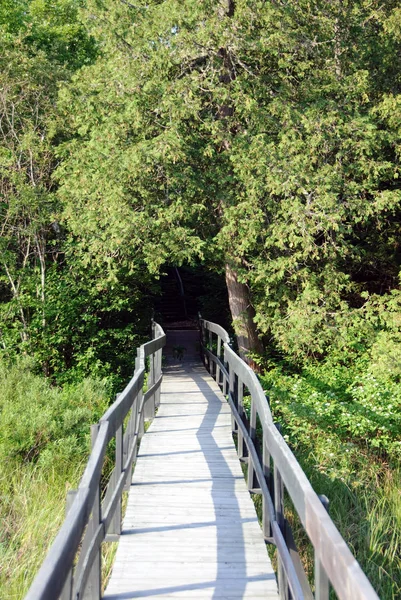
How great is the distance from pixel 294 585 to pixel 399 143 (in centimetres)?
1108

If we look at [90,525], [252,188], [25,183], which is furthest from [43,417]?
[90,525]

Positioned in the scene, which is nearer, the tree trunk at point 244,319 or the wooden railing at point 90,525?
the wooden railing at point 90,525

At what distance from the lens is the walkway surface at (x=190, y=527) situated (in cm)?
377

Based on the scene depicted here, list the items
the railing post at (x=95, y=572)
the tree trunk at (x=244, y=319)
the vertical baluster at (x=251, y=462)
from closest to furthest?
the railing post at (x=95, y=572) → the vertical baluster at (x=251, y=462) → the tree trunk at (x=244, y=319)

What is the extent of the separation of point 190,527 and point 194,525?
5 cm

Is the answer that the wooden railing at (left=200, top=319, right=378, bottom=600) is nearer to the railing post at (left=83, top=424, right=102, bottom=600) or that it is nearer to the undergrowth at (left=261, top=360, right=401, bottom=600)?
the railing post at (left=83, top=424, right=102, bottom=600)

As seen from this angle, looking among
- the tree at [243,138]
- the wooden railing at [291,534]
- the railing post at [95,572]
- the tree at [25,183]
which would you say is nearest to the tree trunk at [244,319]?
the tree at [243,138]

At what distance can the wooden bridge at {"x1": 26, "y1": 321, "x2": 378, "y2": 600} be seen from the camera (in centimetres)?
238

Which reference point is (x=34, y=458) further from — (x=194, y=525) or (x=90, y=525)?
(x=90, y=525)

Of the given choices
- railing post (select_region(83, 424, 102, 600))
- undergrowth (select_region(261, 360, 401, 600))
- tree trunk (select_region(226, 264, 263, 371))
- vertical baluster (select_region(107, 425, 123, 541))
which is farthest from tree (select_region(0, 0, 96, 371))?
railing post (select_region(83, 424, 102, 600))

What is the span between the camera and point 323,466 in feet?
27.5

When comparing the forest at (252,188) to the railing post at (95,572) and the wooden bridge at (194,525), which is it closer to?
the wooden bridge at (194,525)

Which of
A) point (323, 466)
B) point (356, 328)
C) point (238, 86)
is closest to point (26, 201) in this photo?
point (238, 86)

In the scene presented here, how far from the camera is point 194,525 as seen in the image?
4781 millimetres
